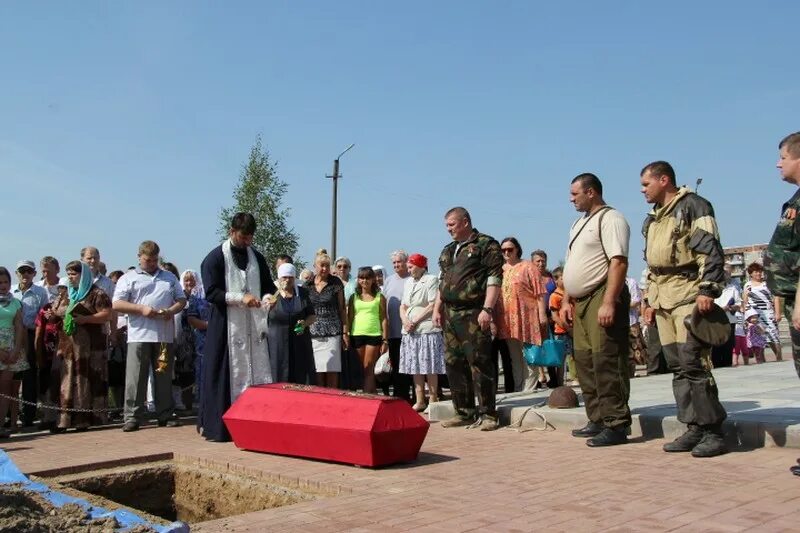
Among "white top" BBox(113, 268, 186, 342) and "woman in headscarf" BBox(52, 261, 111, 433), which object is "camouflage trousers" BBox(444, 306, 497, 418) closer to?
"white top" BBox(113, 268, 186, 342)

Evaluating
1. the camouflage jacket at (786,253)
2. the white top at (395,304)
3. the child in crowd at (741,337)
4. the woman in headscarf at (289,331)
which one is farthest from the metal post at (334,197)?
the camouflage jacket at (786,253)

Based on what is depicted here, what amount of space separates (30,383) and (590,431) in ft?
22.0

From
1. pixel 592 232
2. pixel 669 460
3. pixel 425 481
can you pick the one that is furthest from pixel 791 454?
pixel 425 481

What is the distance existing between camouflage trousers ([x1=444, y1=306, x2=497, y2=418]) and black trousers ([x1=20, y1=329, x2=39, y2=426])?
5228mm

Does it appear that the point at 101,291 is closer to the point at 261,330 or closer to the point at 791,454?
the point at 261,330

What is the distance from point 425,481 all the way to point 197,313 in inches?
222

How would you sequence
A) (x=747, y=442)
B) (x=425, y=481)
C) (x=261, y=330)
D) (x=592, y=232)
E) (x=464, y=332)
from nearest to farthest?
(x=425, y=481) → (x=747, y=442) → (x=592, y=232) → (x=464, y=332) → (x=261, y=330)

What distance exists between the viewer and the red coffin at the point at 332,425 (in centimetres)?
559

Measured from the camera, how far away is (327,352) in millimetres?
9641

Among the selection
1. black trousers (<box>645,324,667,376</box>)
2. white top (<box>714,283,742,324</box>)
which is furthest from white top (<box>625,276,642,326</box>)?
white top (<box>714,283,742,324</box>)

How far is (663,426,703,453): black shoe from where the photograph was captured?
19.2 feet

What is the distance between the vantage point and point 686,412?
5805 millimetres

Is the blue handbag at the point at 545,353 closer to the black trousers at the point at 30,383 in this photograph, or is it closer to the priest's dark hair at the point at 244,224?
the priest's dark hair at the point at 244,224

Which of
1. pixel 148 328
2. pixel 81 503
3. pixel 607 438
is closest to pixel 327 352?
pixel 148 328
